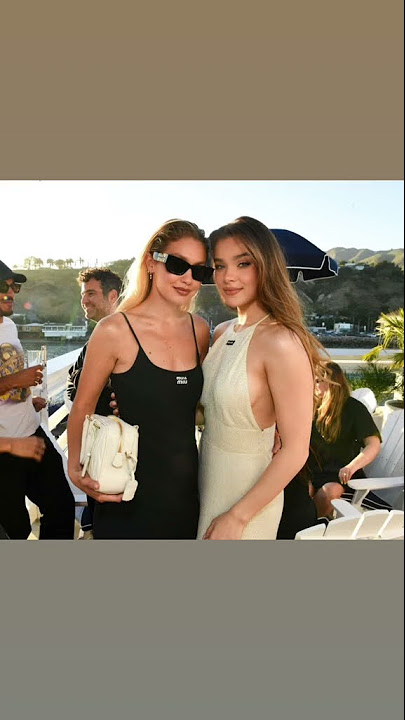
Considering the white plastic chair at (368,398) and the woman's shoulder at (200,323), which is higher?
the woman's shoulder at (200,323)

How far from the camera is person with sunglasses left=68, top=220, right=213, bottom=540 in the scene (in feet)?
8.06

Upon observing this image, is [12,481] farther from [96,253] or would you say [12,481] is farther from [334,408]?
[334,408]

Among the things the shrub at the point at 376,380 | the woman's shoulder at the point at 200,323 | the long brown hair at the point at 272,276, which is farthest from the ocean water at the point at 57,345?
the shrub at the point at 376,380

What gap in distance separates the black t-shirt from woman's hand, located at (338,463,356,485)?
20 mm

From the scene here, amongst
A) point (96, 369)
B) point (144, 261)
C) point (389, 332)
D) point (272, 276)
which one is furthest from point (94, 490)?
point (389, 332)

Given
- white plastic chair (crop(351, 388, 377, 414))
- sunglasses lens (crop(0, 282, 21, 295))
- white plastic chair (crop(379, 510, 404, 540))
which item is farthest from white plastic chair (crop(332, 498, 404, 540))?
sunglasses lens (crop(0, 282, 21, 295))

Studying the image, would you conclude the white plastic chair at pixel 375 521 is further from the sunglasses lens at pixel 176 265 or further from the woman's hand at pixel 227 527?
the sunglasses lens at pixel 176 265

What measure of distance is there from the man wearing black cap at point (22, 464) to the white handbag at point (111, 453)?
761 millimetres

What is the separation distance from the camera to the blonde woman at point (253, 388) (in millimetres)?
2465

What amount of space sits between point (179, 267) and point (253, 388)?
1.87 ft

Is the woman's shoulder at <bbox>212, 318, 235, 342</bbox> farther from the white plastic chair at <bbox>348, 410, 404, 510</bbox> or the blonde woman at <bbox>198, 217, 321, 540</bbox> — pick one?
the white plastic chair at <bbox>348, 410, 404, 510</bbox>
